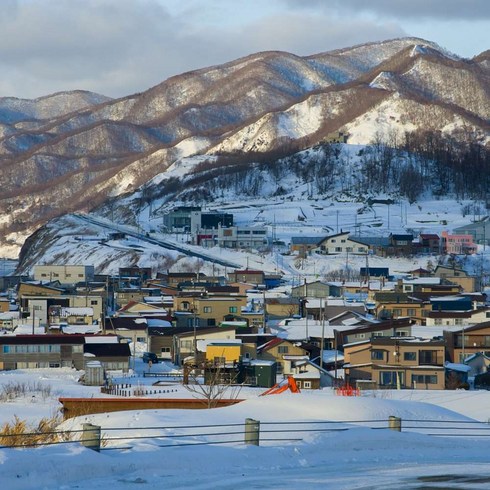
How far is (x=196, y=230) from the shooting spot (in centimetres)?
6644

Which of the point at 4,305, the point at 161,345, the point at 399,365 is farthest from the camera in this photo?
the point at 4,305

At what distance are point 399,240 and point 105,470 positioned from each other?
174 ft

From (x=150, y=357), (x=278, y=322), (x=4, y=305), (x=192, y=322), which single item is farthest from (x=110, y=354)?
(x=4, y=305)

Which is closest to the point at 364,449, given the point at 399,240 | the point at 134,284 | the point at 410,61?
the point at 134,284

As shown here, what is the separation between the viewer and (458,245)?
193 feet

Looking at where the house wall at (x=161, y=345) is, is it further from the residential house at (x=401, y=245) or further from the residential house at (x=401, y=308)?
the residential house at (x=401, y=245)

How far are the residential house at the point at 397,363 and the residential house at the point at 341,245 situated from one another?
111 ft

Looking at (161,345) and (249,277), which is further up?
(249,277)

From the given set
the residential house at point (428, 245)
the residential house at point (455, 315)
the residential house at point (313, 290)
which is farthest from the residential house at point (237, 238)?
the residential house at point (455, 315)

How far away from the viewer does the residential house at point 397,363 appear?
22.9 meters

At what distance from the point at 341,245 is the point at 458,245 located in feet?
19.2

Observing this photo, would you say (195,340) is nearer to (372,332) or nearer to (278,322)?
(372,332)

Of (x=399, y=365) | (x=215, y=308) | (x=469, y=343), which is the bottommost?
(x=399, y=365)

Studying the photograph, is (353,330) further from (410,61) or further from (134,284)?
(410,61)
